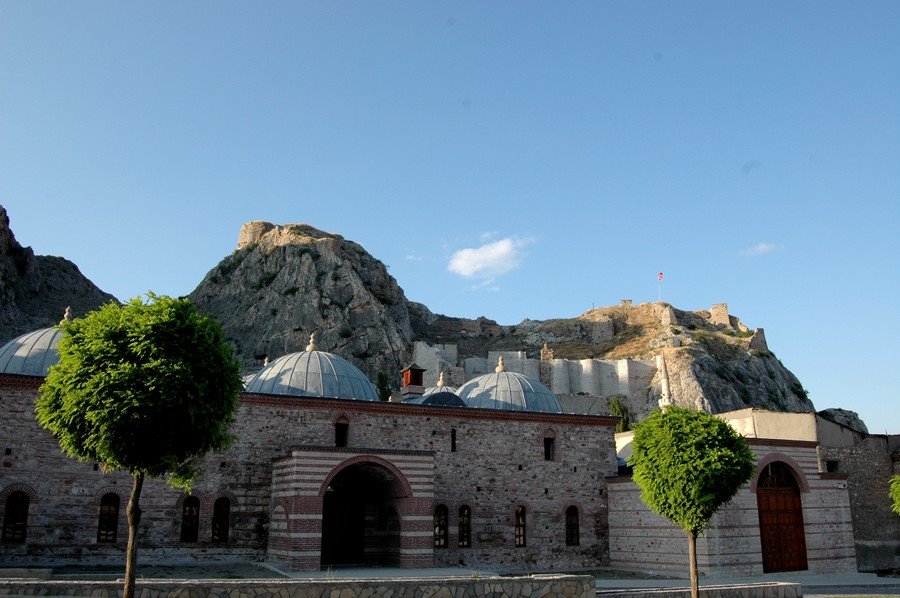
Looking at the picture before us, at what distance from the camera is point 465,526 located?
86.5ft

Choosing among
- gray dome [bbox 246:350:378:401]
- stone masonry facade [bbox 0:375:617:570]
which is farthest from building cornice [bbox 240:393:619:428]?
gray dome [bbox 246:350:378:401]

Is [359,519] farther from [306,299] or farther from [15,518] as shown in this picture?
[306,299]

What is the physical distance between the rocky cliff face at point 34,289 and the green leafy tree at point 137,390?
58437 millimetres

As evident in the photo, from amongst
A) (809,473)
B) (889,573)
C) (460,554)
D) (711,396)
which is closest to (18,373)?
(460,554)

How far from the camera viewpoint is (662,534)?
2609cm

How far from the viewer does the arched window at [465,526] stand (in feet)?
85.8

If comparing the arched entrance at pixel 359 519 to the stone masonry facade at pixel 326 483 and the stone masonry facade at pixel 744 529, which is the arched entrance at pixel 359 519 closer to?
the stone masonry facade at pixel 326 483

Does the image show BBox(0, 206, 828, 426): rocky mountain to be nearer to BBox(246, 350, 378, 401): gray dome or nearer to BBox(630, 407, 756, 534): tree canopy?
BBox(246, 350, 378, 401): gray dome

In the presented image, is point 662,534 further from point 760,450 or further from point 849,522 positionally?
point 849,522

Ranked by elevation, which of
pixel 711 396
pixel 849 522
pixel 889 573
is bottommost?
pixel 889 573

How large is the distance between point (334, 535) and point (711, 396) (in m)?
67.3

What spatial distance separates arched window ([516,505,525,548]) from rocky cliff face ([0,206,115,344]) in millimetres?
54622

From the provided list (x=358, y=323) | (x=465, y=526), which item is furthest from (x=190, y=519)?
(x=358, y=323)

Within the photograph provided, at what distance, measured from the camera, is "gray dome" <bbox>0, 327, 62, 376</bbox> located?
23953 millimetres
